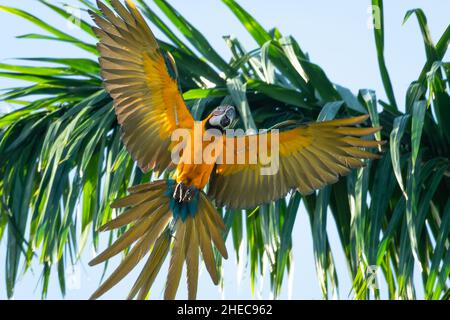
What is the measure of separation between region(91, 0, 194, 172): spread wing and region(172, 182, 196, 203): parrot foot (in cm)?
28

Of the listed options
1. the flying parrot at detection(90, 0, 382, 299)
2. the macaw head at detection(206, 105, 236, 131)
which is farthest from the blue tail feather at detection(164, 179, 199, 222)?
the macaw head at detection(206, 105, 236, 131)

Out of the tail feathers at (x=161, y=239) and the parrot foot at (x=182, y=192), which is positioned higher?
the parrot foot at (x=182, y=192)

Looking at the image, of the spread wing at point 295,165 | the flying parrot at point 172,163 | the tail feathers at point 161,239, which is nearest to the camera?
the tail feathers at point 161,239

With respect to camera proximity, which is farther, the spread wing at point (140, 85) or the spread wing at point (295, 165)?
the spread wing at point (295, 165)

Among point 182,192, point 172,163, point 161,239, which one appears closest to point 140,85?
point 172,163

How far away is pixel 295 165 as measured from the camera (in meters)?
6.49

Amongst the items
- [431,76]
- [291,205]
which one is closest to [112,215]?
[291,205]

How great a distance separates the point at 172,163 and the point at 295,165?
2.05 feet

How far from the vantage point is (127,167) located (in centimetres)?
718

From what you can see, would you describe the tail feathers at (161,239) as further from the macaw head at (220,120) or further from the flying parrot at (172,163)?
the macaw head at (220,120)

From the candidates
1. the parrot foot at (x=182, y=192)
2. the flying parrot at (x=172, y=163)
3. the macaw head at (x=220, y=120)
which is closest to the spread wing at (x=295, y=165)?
the flying parrot at (x=172, y=163)

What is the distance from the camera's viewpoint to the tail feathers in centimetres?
579

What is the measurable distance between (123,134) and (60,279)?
113cm

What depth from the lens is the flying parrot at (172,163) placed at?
237 inches
